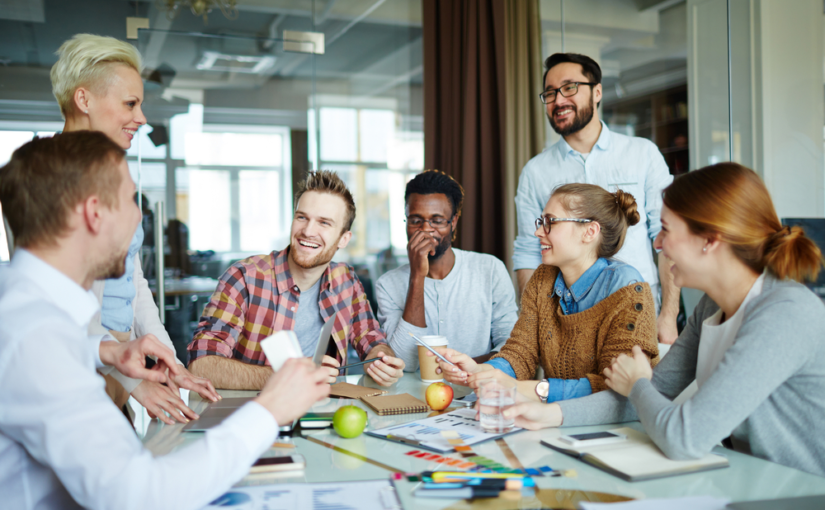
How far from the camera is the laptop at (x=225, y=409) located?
1327 millimetres

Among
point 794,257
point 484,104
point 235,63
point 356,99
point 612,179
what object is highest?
point 235,63

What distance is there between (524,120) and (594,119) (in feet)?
2.85

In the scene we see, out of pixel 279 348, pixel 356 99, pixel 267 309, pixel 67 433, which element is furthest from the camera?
pixel 356 99

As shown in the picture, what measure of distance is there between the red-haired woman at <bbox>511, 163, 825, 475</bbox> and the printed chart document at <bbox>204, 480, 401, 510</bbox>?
16.5 inches

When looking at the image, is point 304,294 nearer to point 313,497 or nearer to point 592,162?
point 313,497

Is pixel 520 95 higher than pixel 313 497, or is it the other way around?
pixel 520 95

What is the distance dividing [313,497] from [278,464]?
6.0 inches

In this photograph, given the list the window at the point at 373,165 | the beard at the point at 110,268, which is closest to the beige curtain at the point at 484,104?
the window at the point at 373,165

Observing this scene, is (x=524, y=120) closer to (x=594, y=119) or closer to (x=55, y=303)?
(x=594, y=119)

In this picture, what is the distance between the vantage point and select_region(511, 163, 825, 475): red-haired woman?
3.75 ft

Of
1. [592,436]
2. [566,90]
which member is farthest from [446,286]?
[592,436]

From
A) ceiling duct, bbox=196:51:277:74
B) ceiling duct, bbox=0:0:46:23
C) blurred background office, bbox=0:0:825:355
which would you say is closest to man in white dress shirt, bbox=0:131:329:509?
blurred background office, bbox=0:0:825:355

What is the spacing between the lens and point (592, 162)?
284 cm

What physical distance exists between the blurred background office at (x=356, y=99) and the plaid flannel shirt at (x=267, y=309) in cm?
162
